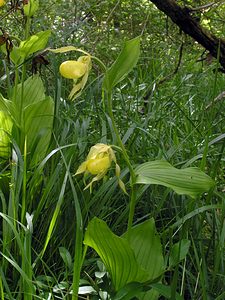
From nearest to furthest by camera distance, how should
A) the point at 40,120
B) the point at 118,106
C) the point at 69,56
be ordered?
1. the point at 40,120
2. the point at 118,106
3. the point at 69,56

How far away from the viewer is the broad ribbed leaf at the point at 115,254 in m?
0.92

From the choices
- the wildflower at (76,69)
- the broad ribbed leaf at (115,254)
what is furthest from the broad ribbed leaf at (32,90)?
the broad ribbed leaf at (115,254)

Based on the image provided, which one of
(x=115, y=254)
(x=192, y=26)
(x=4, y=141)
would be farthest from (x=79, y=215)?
(x=192, y=26)

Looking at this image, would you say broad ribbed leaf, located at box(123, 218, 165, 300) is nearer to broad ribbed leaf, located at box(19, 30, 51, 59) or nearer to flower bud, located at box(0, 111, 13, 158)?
flower bud, located at box(0, 111, 13, 158)

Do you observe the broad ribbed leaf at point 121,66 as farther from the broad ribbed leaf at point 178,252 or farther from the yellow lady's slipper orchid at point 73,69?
the broad ribbed leaf at point 178,252

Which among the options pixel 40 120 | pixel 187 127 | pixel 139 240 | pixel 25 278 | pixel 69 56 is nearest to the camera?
pixel 25 278

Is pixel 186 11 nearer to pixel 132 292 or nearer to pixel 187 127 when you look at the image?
pixel 187 127

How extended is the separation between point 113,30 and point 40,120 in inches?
93.0

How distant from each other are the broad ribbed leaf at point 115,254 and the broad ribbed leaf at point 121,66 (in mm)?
247

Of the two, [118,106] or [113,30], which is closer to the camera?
[118,106]

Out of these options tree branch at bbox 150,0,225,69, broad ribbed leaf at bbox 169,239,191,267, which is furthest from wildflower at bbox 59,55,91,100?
tree branch at bbox 150,0,225,69

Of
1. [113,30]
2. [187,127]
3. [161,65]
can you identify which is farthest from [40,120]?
[113,30]

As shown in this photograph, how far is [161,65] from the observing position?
2.81 meters

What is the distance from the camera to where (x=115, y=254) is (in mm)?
955
